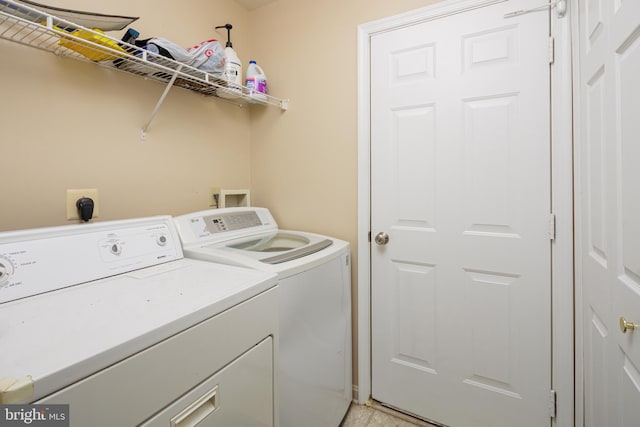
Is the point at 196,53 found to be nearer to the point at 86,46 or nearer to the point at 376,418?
the point at 86,46

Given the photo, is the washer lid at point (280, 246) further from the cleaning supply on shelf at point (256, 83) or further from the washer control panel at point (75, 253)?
the cleaning supply on shelf at point (256, 83)

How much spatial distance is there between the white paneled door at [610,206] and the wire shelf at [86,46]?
1.52m

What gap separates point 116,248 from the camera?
1.09 m

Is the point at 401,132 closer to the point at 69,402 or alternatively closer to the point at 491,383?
the point at 491,383

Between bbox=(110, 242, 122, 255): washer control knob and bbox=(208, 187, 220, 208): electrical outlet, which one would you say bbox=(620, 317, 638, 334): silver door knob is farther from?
bbox=(208, 187, 220, 208): electrical outlet

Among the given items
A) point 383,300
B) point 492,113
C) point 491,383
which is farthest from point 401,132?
point 491,383

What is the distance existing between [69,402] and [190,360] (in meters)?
0.25

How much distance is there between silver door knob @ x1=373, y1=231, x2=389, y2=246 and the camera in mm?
1688

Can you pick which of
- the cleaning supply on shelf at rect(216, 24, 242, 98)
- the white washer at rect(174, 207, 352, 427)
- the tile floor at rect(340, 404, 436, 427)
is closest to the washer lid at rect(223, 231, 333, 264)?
the white washer at rect(174, 207, 352, 427)

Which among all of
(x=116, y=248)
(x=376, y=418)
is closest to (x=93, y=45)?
(x=116, y=248)

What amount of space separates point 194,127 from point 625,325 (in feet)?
6.54

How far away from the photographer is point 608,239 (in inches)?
34.7

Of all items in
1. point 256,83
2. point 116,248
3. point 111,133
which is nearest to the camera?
point 116,248

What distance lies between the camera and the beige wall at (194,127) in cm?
113
